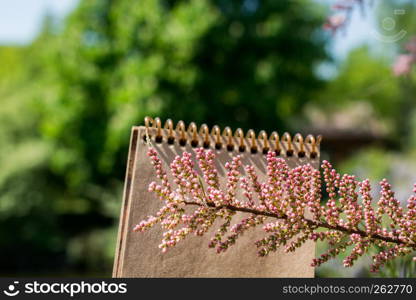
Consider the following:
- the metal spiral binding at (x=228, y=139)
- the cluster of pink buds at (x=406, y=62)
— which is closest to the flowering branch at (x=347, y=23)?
the cluster of pink buds at (x=406, y=62)

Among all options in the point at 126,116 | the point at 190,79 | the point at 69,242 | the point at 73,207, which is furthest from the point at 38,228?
the point at 190,79

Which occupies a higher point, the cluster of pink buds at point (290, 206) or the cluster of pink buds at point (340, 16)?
the cluster of pink buds at point (340, 16)

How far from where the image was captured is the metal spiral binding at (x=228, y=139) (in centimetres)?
190

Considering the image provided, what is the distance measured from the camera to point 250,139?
6.42 feet

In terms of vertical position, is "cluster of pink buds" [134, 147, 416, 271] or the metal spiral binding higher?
the metal spiral binding

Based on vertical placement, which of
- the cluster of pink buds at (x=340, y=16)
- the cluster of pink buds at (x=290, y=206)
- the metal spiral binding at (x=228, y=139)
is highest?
the cluster of pink buds at (x=340, y=16)

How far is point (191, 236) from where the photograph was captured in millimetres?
1952

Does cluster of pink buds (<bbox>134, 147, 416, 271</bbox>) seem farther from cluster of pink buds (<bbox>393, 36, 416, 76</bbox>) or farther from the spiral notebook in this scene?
cluster of pink buds (<bbox>393, 36, 416, 76</bbox>)

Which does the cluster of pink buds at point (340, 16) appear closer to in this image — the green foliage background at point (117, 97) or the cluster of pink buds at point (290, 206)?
the cluster of pink buds at point (290, 206)

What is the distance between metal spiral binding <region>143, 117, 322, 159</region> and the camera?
6.23 ft

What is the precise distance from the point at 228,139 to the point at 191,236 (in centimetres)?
35

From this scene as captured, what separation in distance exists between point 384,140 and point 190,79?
21.7 meters

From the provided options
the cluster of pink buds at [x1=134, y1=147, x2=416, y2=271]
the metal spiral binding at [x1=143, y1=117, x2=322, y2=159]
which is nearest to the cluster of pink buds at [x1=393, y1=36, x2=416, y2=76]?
the metal spiral binding at [x1=143, y1=117, x2=322, y2=159]

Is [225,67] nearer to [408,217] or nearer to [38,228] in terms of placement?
[38,228]
